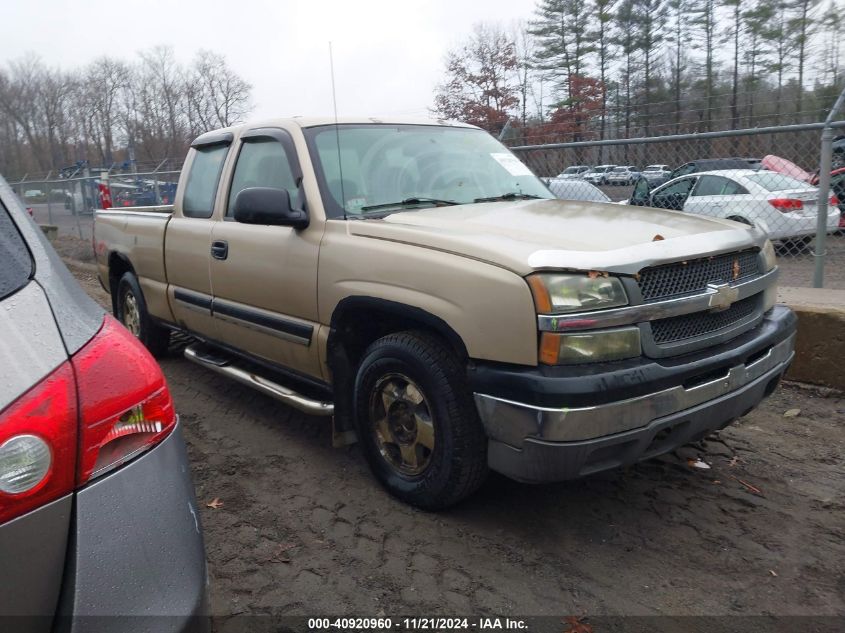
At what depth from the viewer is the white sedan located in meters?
6.52

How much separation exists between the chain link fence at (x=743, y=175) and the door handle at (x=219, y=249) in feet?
9.52

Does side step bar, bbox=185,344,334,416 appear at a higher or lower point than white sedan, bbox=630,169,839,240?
lower

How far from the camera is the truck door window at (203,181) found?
15.3 feet

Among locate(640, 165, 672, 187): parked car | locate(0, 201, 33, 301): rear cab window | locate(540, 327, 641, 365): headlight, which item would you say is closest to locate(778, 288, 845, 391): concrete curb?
locate(640, 165, 672, 187): parked car

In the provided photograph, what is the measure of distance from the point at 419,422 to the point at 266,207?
51.7 inches

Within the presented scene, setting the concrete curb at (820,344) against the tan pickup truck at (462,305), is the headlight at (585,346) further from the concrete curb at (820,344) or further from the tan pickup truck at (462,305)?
the concrete curb at (820,344)

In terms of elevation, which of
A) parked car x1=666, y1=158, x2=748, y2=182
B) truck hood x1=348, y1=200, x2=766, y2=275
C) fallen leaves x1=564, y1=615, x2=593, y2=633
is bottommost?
fallen leaves x1=564, y1=615, x2=593, y2=633

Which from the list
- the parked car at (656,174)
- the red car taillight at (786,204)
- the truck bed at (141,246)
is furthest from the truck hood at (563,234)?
the red car taillight at (786,204)

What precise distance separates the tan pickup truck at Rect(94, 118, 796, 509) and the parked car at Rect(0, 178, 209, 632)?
134 cm

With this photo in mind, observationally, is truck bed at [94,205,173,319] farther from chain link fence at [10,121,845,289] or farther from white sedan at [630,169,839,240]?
white sedan at [630,169,839,240]

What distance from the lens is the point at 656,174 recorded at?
7.27m

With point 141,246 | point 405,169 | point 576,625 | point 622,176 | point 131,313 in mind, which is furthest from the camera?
point 622,176

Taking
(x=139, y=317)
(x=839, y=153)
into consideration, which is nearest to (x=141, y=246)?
(x=139, y=317)

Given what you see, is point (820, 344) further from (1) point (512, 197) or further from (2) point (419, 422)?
(2) point (419, 422)
